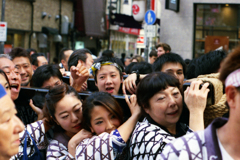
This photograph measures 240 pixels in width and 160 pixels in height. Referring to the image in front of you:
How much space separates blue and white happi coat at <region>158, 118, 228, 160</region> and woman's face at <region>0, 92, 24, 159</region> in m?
0.80

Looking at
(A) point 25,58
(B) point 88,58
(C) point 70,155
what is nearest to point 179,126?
(C) point 70,155

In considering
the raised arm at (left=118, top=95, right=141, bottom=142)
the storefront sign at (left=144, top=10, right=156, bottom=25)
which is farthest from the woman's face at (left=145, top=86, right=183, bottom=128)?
the storefront sign at (left=144, top=10, right=156, bottom=25)

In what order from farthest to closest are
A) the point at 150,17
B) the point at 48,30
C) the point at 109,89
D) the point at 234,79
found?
the point at 48,30 → the point at 150,17 → the point at 109,89 → the point at 234,79

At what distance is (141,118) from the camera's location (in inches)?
110

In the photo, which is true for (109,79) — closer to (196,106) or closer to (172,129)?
(172,129)

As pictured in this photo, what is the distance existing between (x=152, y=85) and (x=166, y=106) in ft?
0.63

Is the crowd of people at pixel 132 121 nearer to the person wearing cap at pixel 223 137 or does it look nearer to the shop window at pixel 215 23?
the person wearing cap at pixel 223 137

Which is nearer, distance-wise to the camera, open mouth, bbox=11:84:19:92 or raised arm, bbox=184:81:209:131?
raised arm, bbox=184:81:209:131

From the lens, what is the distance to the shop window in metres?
13.0

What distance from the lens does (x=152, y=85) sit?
2594 mm

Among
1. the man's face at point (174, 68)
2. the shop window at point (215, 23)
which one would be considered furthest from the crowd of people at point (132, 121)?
the shop window at point (215, 23)

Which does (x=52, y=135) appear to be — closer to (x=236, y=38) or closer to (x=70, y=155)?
(x=70, y=155)

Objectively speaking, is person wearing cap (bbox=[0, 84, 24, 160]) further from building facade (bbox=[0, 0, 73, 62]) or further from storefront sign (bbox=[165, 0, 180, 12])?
building facade (bbox=[0, 0, 73, 62])

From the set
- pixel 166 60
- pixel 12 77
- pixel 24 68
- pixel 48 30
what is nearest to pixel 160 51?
pixel 24 68
